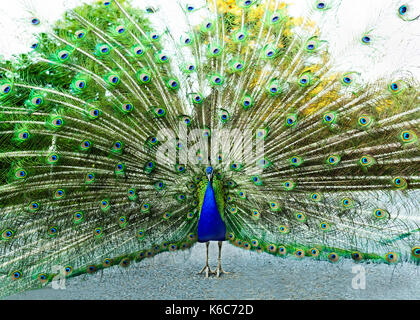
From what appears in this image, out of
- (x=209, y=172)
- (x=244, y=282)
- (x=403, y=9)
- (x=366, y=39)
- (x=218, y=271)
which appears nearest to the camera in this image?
(x=403, y=9)

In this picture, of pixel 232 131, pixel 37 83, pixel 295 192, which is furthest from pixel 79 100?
pixel 295 192

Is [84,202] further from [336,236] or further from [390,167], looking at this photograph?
[390,167]

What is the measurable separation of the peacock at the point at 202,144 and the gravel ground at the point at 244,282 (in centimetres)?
27

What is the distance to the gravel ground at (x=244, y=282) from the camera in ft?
11.3

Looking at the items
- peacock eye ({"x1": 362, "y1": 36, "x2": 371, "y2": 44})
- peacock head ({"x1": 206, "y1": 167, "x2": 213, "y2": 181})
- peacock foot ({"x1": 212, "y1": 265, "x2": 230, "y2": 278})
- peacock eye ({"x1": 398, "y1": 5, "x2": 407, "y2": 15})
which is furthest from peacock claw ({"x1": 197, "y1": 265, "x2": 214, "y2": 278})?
peacock eye ({"x1": 398, "y1": 5, "x2": 407, "y2": 15})

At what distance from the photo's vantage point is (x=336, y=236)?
3516 millimetres

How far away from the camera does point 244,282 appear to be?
12.4 feet

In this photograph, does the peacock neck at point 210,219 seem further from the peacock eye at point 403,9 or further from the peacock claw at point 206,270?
the peacock eye at point 403,9

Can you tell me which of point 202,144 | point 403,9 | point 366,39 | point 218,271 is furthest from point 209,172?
point 403,9

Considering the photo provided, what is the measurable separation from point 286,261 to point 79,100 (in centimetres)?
269

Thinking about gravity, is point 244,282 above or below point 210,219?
below

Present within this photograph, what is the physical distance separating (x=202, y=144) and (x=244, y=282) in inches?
51.9

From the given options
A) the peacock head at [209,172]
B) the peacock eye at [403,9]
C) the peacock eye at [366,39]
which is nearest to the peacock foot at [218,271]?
the peacock head at [209,172]

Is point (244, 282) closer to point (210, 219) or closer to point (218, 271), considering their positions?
point (218, 271)
